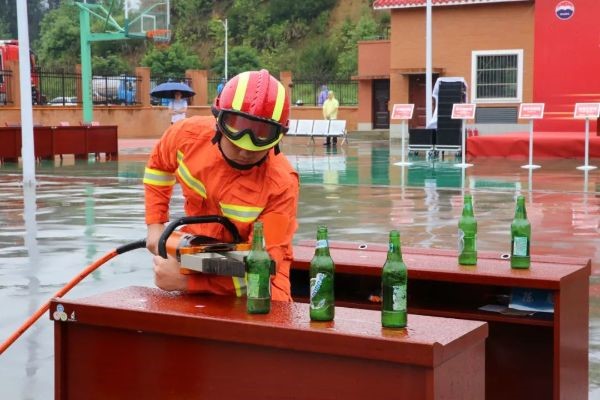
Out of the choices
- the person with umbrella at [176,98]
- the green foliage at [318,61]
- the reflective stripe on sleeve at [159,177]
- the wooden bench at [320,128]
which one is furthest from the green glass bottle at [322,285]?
the green foliage at [318,61]

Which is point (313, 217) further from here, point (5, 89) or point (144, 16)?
point (144, 16)

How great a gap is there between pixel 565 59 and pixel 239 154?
89.4ft

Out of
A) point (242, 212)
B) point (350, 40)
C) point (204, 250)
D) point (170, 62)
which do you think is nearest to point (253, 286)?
point (204, 250)

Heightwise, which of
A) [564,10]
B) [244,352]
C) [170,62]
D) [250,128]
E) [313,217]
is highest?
[170,62]

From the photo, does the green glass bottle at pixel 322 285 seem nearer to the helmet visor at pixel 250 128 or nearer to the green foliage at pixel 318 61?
the helmet visor at pixel 250 128

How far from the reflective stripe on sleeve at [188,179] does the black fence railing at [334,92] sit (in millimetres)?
46459

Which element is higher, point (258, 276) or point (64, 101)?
point (64, 101)

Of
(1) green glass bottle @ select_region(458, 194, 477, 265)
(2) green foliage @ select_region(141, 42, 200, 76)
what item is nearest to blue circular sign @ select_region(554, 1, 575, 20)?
(1) green glass bottle @ select_region(458, 194, 477, 265)

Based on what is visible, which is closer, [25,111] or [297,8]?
[25,111]

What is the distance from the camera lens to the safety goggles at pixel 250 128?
4141mm

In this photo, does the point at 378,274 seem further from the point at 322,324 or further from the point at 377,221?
the point at 377,221

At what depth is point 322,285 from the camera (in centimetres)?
374

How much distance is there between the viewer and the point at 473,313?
5.21 metres

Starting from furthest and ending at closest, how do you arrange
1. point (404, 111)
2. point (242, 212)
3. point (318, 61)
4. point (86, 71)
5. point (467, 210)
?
point (318, 61)
point (86, 71)
point (404, 111)
point (467, 210)
point (242, 212)
